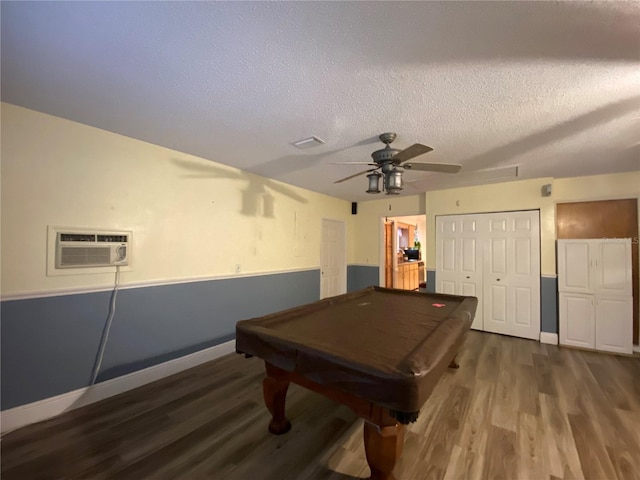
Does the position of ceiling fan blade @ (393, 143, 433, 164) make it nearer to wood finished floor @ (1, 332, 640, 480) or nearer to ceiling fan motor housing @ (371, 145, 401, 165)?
ceiling fan motor housing @ (371, 145, 401, 165)

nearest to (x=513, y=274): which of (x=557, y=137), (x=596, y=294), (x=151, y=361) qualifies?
(x=596, y=294)

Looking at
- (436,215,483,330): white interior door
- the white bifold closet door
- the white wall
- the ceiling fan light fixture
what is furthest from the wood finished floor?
the ceiling fan light fixture

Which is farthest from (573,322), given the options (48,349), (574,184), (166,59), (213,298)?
(48,349)

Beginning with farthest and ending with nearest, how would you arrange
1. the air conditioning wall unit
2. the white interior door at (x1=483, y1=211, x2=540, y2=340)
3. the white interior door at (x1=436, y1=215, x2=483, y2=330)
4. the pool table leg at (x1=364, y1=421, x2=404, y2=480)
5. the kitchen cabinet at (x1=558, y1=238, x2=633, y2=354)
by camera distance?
the white interior door at (x1=436, y1=215, x2=483, y2=330) < the white interior door at (x1=483, y1=211, x2=540, y2=340) < the kitchen cabinet at (x1=558, y1=238, x2=633, y2=354) < the air conditioning wall unit < the pool table leg at (x1=364, y1=421, x2=404, y2=480)

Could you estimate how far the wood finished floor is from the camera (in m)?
1.52

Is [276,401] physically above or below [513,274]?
below

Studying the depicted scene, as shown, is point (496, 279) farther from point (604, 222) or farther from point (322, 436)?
point (322, 436)

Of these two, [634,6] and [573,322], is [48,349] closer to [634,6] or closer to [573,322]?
Answer: [634,6]

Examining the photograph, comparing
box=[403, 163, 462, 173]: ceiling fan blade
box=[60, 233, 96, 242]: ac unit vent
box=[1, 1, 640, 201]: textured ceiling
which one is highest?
box=[1, 1, 640, 201]: textured ceiling

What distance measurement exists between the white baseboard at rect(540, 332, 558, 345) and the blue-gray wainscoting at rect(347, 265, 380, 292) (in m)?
2.59

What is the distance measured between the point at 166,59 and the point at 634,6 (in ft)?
7.11

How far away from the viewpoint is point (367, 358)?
4.13ft

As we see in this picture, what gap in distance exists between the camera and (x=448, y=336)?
1.58 metres

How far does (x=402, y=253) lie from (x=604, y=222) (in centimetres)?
413
